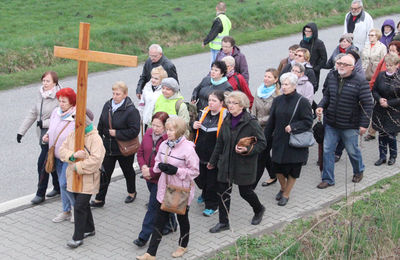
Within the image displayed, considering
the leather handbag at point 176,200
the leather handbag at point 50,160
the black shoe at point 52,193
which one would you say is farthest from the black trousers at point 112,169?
the leather handbag at point 176,200

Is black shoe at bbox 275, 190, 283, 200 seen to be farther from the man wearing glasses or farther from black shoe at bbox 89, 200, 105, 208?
the man wearing glasses

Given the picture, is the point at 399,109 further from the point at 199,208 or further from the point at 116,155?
the point at 116,155

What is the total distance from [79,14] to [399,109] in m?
15.4

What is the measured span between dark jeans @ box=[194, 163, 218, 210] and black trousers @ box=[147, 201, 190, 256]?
Answer: 112 cm

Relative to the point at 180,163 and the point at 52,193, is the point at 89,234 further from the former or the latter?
the point at 180,163

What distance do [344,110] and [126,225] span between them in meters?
3.24

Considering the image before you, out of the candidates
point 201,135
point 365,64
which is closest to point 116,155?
point 201,135

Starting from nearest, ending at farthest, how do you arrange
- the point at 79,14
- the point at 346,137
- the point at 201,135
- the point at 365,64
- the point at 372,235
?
the point at 372,235 → the point at 201,135 → the point at 346,137 → the point at 365,64 → the point at 79,14

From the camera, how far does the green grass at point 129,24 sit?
16.4 meters

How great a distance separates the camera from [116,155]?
8.30 metres

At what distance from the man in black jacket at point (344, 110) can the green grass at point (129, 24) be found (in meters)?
8.14

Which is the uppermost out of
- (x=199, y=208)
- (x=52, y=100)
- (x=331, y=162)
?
(x=52, y=100)

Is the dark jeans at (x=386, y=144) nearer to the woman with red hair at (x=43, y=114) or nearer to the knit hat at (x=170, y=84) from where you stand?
the knit hat at (x=170, y=84)

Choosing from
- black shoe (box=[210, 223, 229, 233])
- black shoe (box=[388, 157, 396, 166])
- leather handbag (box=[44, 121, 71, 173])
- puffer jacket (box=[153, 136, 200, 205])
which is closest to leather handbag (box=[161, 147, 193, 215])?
puffer jacket (box=[153, 136, 200, 205])
